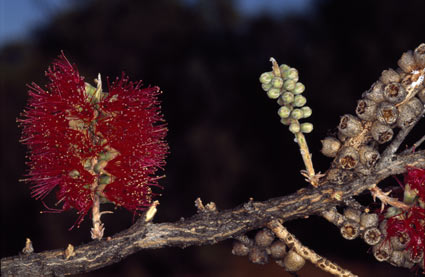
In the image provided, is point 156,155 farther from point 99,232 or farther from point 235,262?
point 235,262

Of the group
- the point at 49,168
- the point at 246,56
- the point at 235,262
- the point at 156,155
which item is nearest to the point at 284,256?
the point at 156,155

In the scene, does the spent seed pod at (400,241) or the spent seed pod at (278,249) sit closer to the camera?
the spent seed pod at (400,241)

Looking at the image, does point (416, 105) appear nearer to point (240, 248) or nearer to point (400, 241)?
point (400, 241)

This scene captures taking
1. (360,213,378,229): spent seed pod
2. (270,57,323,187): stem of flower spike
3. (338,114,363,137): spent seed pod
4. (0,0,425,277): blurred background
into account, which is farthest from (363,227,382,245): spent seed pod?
(0,0,425,277): blurred background

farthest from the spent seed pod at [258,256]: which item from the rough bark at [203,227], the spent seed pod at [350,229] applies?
the spent seed pod at [350,229]

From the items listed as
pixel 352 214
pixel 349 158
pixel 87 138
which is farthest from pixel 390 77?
pixel 87 138

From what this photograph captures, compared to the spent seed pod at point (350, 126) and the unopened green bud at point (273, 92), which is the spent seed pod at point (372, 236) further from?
the unopened green bud at point (273, 92)

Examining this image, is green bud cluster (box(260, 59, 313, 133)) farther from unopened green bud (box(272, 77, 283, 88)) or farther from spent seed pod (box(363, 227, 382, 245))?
spent seed pod (box(363, 227, 382, 245))
